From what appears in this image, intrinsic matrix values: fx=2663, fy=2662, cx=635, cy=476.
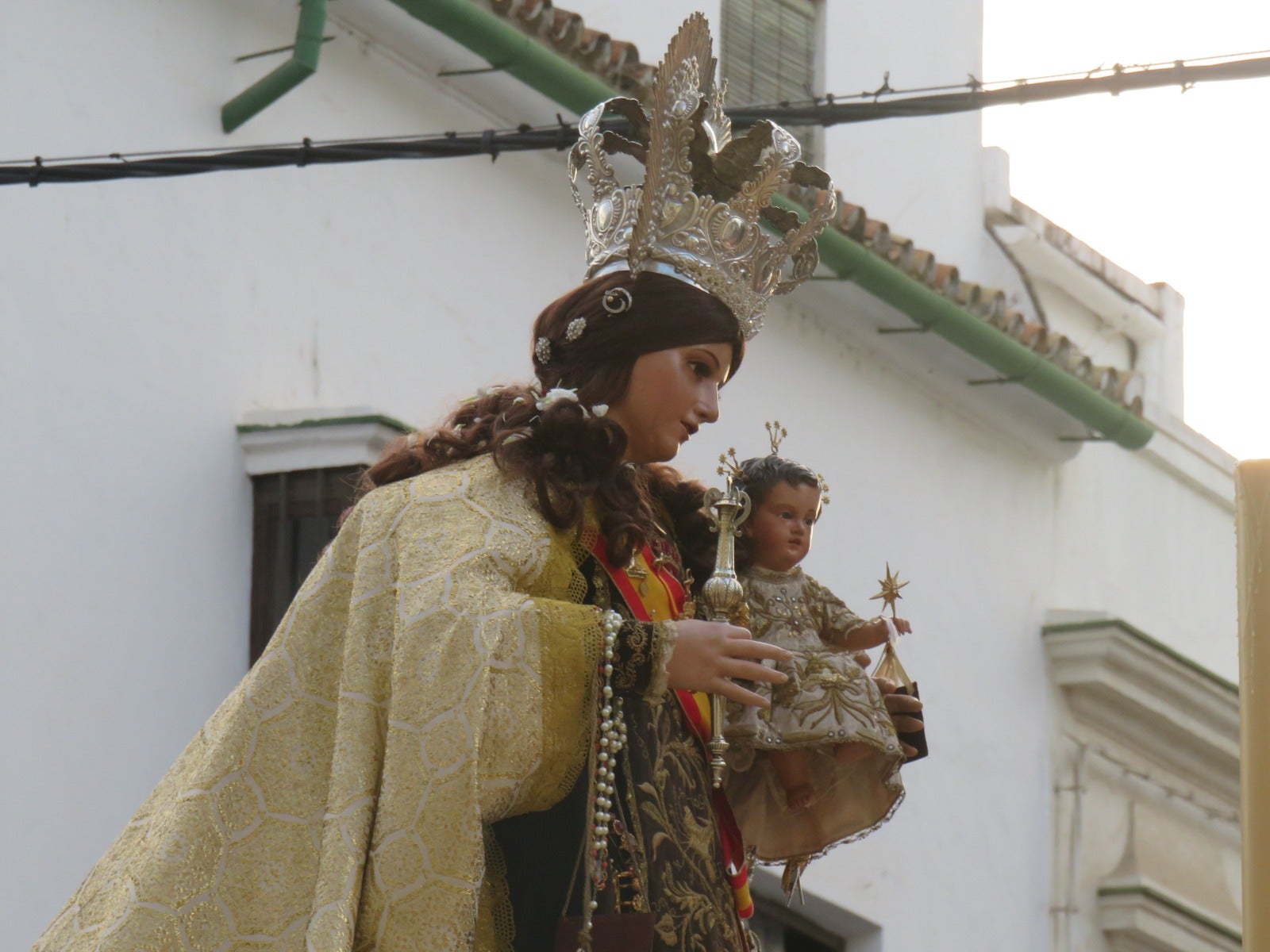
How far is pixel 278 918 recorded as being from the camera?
3791 millimetres

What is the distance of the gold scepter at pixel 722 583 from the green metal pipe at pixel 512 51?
3.83 m

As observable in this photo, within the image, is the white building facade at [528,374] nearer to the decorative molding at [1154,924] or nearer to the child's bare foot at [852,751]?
the decorative molding at [1154,924]

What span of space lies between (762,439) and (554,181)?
124 centimetres

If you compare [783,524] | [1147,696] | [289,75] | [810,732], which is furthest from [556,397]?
[1147,696]

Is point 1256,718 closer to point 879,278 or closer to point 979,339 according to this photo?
point 879,278

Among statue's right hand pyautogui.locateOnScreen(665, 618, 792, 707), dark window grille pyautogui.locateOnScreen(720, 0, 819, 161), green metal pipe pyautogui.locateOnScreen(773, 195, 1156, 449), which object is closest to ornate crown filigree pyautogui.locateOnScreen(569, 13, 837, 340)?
statue's right hand pyautogui.locateOnScreen(665, 618, 792, 707)

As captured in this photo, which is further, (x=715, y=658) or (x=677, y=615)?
(x=677, y=615)

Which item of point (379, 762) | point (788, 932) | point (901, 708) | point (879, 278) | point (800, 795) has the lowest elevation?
point (379, 762)

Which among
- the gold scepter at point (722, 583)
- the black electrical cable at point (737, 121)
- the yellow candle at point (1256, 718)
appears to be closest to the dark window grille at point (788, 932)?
the black electrical cable at point (737, 121)

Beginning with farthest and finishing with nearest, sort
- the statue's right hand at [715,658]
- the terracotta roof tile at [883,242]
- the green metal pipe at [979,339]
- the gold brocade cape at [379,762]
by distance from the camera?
the green metal pipe at [979,339], the terracotta roof tile at [883,242], the statue's right hand at [715,658], the gold brocade cape at [379,762]

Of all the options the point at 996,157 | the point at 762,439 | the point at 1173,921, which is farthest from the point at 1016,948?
the point at 996,157

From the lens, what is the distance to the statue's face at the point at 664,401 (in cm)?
420

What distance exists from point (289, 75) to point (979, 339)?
3.49 meters

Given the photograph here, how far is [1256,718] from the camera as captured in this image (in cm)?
241
